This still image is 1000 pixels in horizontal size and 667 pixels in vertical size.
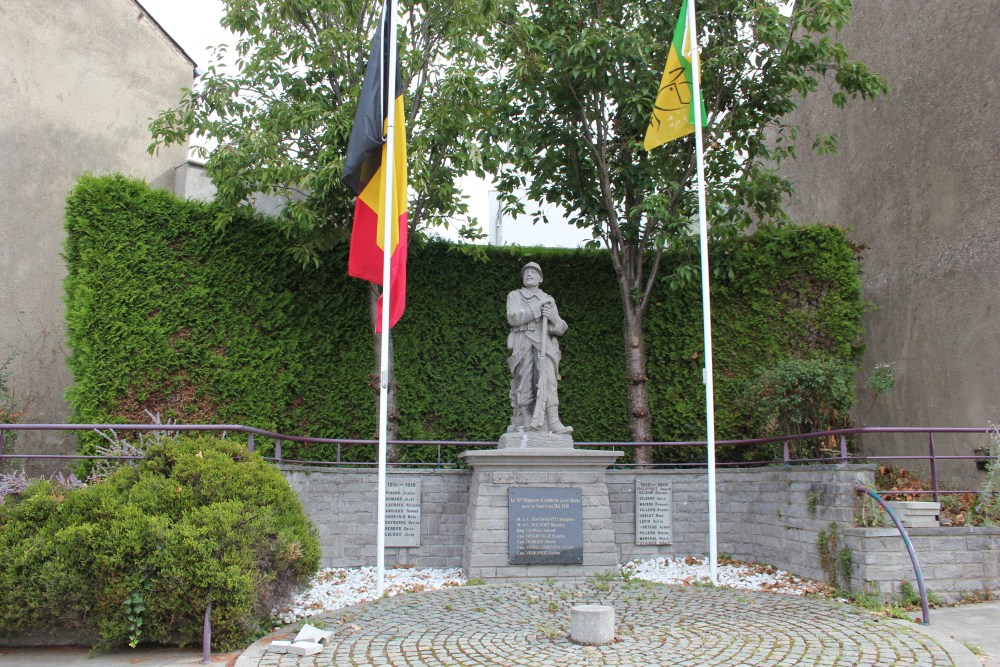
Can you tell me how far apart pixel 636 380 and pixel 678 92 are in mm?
3796

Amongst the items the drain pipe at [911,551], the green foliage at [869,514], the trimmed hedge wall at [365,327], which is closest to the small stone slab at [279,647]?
the trimmed hedge wall at [365,327]

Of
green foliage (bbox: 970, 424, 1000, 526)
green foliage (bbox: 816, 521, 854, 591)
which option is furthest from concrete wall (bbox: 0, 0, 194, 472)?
green foliage (bbox: 970, 424, 1000, 526)

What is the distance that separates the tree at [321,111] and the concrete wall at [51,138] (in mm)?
2241

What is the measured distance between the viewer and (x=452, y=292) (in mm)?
10586

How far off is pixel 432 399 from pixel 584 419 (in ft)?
7.12

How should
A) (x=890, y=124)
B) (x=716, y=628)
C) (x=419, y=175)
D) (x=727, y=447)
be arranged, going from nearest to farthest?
(x=716, y=628), (x=419, y=175), (x=727, y=447), (x=890, y=124)

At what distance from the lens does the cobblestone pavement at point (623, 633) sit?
4.85 meters

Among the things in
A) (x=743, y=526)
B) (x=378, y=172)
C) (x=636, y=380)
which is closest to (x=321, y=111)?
(x=378, y=172)

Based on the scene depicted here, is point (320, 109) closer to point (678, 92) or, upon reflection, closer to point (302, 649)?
point (678, 92)

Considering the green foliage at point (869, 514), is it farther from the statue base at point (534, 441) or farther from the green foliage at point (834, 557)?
the statue base at point (534, 441)

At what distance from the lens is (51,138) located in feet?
38.4

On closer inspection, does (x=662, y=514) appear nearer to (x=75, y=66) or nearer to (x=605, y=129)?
(x=605, y=129)

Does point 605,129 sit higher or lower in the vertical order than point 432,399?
higher

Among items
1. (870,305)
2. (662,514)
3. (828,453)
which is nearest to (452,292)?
(662,514)
